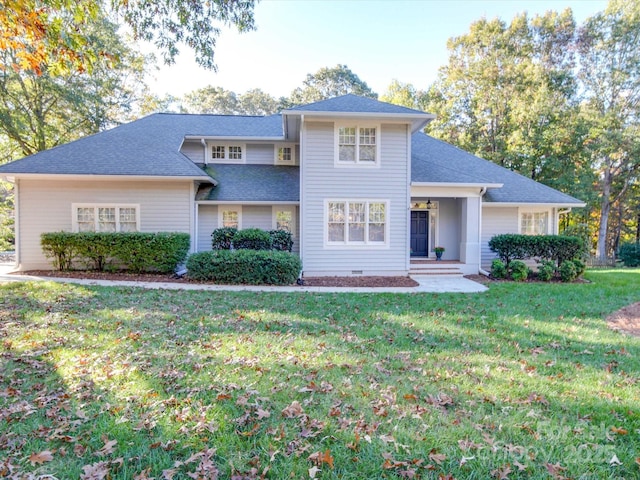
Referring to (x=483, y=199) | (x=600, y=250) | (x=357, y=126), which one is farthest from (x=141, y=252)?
(x=600, y=250)

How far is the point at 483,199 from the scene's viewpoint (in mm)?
13867

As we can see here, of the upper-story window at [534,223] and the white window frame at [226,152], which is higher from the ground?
the white window frame at [226,152]

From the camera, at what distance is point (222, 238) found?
12.6m

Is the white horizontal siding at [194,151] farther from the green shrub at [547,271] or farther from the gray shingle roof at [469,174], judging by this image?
the green shrub at [547,271]

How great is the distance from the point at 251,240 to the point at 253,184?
3.08m

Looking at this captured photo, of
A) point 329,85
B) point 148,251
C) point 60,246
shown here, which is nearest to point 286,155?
point 148,251

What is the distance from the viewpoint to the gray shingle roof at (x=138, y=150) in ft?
38.8

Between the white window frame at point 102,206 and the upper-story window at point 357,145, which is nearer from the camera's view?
the upper-story window at point 357,145

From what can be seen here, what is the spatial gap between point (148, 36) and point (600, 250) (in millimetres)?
28168

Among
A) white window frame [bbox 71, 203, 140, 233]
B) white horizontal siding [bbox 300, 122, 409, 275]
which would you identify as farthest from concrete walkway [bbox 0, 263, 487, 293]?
white window frame [bbox 71, 203, 140, 233]

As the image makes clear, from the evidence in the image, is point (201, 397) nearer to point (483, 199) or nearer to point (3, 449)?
point (3, 449)

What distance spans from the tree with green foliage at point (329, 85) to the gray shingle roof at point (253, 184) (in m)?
25.1

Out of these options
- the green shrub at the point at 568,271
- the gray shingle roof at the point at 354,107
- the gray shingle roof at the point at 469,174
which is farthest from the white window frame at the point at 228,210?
the green shrub at the point at 568,271

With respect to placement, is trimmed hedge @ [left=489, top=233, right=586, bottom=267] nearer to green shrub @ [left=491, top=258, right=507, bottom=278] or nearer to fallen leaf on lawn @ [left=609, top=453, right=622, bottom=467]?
green shrub @ [left=491, top=258, right=507, bottom=278]
